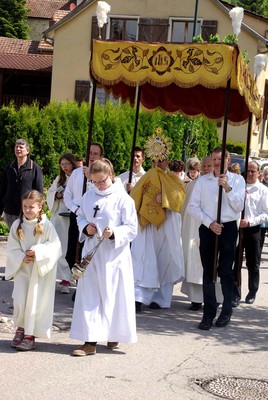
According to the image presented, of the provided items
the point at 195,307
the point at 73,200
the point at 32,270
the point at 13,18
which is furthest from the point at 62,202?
the point at 13,18

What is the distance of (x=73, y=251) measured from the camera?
10656 mm

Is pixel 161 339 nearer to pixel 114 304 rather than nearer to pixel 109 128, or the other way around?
pixel 114 304

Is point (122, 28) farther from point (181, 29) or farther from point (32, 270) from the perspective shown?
point (32, 270)

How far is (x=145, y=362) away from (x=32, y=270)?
132 cm

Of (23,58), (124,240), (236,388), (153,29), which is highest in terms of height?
(153,29)

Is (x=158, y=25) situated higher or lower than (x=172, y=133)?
higher

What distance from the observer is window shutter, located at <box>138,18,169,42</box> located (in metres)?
37.1

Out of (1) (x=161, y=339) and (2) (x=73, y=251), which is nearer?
(1) (x=161, y=339)

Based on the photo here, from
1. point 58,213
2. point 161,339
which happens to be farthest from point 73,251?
point 161,339

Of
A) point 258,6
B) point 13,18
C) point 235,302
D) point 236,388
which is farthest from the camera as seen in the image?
point 258,6

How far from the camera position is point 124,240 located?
25.3ft

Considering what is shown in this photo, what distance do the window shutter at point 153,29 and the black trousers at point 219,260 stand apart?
94.3ft

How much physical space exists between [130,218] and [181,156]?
2122 cm

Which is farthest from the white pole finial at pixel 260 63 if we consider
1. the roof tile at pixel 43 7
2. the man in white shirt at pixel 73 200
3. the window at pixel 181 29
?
the roof tile at pixel 43 7
